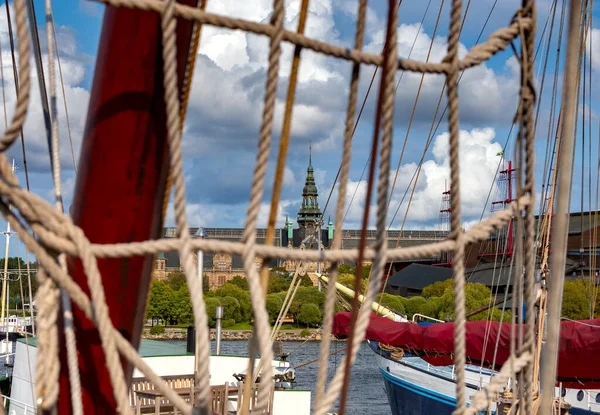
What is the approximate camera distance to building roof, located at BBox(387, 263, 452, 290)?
54.9 m

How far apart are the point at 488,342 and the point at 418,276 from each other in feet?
159

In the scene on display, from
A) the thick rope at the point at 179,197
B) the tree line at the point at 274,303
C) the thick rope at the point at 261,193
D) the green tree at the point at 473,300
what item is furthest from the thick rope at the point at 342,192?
the tree line at the point at 274,303

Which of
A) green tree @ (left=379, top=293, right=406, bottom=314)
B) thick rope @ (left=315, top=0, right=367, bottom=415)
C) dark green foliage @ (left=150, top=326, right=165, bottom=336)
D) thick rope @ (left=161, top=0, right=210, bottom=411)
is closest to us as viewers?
thick rope @ (left=161, top=0, right=210, bottom=411)

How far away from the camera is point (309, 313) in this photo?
52.3 metres

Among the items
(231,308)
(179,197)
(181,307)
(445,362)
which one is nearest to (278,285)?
(231,308)

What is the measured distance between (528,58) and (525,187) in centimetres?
26

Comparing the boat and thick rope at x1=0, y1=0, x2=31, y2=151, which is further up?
thick rope at x1=0, y1=0, x2=31, y2=151

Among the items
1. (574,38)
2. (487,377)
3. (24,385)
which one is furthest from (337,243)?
(487,377)

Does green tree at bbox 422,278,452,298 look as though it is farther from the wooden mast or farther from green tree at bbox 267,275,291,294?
the wooden mast

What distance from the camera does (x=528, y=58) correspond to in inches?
59.9

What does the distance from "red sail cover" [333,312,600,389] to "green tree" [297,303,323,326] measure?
133ft

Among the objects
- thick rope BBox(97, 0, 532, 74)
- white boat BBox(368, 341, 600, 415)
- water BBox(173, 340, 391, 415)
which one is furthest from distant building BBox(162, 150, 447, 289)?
thick rope BBox(97, 0, 532, 74)

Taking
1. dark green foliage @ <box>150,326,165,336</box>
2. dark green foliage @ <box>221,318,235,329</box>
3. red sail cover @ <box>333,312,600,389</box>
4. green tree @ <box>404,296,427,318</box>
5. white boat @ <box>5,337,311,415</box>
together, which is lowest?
dark green foliage @ <box>150,326,165,336</box>

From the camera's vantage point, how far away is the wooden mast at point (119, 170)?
1.36 m
